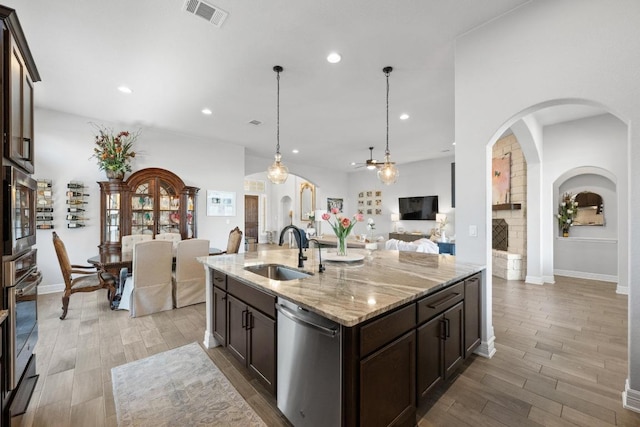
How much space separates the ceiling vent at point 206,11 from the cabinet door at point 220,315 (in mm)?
2429

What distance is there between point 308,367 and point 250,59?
3142mm

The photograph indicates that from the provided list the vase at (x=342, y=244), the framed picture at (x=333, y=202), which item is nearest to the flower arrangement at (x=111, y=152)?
the vase at (x=342, y=244)

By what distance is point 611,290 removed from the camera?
14.9 ft

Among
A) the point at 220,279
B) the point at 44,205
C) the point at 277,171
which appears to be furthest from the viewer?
the point at 44,205

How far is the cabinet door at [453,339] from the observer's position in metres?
1.95

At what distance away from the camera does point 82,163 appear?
4.92m

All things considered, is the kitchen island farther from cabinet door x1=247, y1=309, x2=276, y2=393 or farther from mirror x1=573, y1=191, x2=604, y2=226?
mirror x1=573, y1=191, x2=604, y2=226

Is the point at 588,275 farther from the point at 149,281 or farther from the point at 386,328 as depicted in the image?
the point at 149,281

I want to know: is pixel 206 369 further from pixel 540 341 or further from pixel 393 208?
pixel 393 208

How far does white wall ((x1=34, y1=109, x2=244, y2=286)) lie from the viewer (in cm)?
462

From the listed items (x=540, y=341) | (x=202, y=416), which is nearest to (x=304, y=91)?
(x=202, y=416)

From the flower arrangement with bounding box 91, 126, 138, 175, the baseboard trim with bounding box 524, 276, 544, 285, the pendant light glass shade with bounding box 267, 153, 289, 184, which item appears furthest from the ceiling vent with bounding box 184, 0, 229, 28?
the baseboard trim with bounding box 524, 276, 544, 285

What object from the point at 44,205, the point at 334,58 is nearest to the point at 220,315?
the point at 334,58

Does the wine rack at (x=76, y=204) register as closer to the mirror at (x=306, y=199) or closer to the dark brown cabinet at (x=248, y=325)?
the dark brown cabinet at (x=248, y=325)
